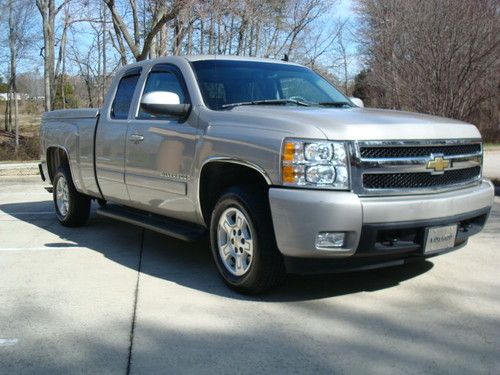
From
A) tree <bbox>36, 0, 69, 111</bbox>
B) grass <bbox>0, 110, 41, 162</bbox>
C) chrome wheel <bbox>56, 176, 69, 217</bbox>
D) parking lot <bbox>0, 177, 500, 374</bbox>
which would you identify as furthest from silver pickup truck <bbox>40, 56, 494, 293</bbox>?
tree <bbox>36, 0, 69, 111</bbox>

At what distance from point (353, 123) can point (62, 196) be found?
4931mm

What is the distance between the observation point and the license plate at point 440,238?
4.30 meters

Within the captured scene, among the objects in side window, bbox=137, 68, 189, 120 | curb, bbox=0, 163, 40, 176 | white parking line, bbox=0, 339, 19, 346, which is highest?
side window, bbox=137, 68, 189, 120

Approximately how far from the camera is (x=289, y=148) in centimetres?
412

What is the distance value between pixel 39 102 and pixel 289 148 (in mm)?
44241

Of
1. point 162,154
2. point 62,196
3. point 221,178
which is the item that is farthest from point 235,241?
point 62,196

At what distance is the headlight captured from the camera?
13.3ft

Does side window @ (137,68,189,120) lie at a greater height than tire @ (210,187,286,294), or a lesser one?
greater

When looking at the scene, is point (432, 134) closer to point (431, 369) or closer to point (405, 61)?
point (431, 369)

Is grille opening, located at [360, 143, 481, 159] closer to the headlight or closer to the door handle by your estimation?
the headlight

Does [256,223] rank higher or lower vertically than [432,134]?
lower

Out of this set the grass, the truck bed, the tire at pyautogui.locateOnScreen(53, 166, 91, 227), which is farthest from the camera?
the grass

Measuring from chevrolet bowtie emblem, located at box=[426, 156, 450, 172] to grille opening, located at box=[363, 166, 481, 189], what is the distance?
0.05m

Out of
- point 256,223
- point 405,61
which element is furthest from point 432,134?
point 405,61
